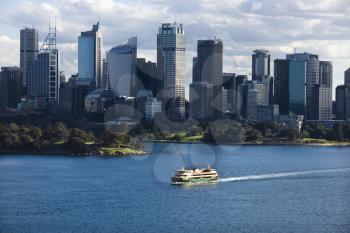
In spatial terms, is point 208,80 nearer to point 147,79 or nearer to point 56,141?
point 147,79

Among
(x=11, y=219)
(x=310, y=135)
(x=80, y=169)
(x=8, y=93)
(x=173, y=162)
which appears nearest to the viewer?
(x=11, y=219)

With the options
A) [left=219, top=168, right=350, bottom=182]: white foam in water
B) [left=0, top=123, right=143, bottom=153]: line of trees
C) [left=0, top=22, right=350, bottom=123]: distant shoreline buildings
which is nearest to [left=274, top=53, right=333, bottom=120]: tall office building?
[left=0, top=22, right=350, bottom=123]: distant shoreline buildings

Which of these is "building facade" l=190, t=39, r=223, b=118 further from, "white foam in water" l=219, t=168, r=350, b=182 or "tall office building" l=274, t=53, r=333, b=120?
"white foam in water" l=219, t=168, r=350, b=182

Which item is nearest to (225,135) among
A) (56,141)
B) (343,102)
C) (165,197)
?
(56,141)

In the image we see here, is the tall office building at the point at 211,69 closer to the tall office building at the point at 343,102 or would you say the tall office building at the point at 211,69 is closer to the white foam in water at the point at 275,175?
the tall office building at the point at 343,102

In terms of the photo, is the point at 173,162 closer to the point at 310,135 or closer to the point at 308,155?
the point at 308,155

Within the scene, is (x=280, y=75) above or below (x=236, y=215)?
above

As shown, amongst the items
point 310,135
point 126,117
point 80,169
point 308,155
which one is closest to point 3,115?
point 126,117
